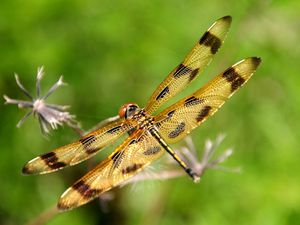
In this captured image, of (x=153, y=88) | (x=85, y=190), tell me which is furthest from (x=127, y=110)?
(x=153, y=88)

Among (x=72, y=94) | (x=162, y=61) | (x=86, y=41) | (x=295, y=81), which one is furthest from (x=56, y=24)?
(x=295, y=81)

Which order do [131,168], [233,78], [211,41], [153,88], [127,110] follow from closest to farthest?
[131,168] → [127,110] → [233,78] → [211,41] → [153,88]

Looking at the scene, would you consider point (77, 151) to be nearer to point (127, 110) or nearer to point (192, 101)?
point (127, 110)

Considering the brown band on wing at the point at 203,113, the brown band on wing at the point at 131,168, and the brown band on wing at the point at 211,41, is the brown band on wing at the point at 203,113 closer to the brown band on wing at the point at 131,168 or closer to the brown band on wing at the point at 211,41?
the brown band on wing at the point at 211,41

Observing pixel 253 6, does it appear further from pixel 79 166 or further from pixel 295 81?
pixel 79 166

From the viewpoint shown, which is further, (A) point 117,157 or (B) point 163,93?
(B) point 163,93

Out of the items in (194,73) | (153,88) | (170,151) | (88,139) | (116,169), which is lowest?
(170,151)
